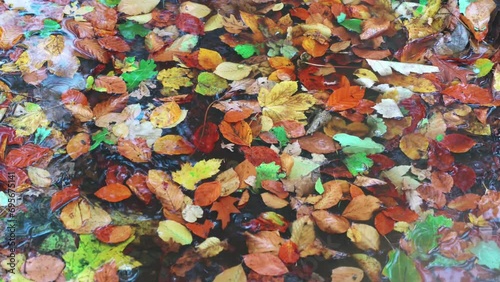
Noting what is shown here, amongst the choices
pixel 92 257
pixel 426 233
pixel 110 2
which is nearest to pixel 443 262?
pixel 426 233

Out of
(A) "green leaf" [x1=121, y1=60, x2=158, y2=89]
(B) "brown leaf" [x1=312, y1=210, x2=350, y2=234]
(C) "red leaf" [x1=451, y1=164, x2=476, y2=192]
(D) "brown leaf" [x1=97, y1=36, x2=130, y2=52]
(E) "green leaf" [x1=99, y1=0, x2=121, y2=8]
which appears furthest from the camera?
(E) "green leaf" [x1=99, y1=0, x2=121, y2=8]

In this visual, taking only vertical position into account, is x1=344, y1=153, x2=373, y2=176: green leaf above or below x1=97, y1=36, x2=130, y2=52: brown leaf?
below

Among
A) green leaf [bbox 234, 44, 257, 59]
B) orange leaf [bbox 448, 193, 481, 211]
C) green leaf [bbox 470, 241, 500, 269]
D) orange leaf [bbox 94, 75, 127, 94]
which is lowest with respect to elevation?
green leaf [bbox 470, 241, 500, 269]

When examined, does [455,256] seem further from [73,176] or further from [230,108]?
[73,176]

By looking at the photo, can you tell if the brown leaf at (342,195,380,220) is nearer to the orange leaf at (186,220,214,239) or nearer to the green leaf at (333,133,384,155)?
the green leaf at (333,133,384,155)

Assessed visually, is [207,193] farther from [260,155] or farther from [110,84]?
[110,84]

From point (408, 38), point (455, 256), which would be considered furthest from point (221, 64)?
point (455, 256)

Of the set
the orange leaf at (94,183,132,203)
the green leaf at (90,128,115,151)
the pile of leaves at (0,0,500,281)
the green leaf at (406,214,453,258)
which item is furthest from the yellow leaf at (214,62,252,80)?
the green leaf at (406,214,453,258)

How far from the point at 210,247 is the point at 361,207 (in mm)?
413

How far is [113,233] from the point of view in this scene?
1.21 m

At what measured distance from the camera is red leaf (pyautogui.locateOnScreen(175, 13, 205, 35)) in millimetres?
1769

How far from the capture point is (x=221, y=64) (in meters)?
1.64

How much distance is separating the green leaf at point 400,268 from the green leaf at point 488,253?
6.7 inches

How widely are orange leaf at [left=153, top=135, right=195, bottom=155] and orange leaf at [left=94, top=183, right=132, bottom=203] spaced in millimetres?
152
